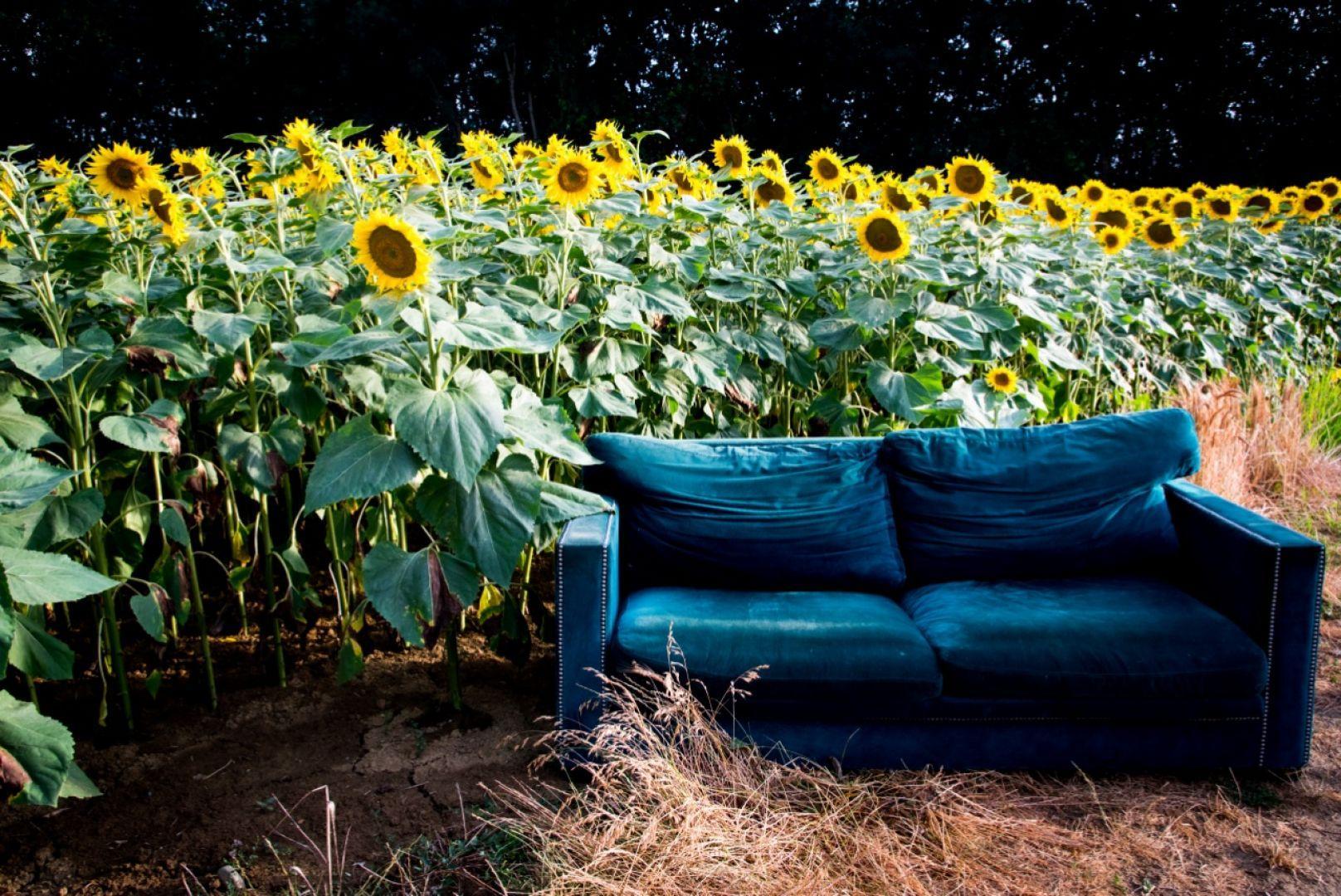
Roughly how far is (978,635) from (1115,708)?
35 cm

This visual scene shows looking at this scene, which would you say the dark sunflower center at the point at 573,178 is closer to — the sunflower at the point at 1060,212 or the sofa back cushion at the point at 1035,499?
the sofa back cushion at the point at 1035,499

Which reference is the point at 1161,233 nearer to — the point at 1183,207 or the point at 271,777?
the point at 1183,207

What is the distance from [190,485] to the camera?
8.49 feet

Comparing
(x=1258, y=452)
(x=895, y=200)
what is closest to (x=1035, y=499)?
(x=895, y=200)

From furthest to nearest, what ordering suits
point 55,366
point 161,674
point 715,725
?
point 161,674, point 715,725, point 55,366

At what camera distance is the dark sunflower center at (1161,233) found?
4781mm

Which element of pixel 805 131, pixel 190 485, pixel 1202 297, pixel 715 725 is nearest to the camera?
pixel 715 725

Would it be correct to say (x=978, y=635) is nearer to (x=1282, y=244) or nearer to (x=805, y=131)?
(x=1282, y=244)

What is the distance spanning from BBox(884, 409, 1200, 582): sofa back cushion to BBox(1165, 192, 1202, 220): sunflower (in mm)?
3455

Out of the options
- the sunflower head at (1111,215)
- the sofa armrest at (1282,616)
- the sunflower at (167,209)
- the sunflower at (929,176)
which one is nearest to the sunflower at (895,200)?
the sunflower at (929,176)

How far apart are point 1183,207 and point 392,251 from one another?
5316 millimetres

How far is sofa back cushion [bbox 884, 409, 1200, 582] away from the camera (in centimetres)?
302

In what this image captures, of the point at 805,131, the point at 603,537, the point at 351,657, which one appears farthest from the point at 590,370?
the point at 805,131

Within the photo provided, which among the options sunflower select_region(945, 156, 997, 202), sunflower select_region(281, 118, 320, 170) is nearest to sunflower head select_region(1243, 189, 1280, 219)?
sunflower select_region(945, 156, 997, 202)
